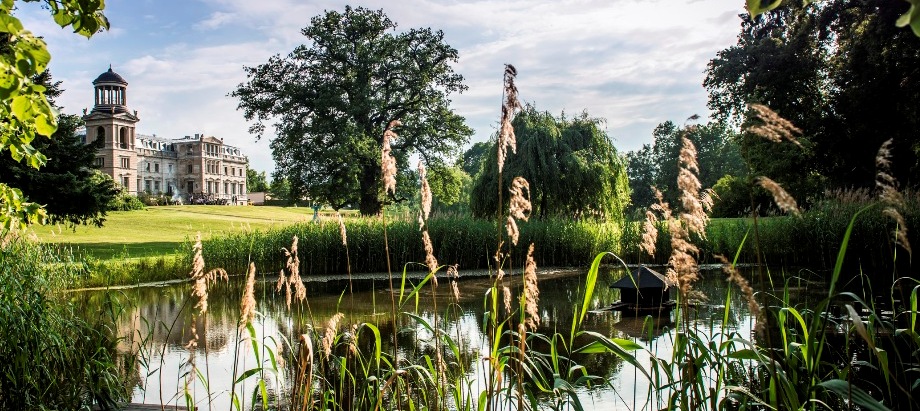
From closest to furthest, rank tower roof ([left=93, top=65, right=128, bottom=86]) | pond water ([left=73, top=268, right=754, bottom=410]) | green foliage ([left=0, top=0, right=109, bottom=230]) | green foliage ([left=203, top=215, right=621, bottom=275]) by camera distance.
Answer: green foliage ([left=0, top=0, right=109, bottom=230]), pond water ([left=73, top=268, right=754, bottom=410]), green foliage ([left=203, top=215, right=621, bottom=275]), tower roof ([left=93, top=65, right=128, bottom=86])

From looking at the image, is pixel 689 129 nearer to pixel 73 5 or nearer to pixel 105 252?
pixel 73 5

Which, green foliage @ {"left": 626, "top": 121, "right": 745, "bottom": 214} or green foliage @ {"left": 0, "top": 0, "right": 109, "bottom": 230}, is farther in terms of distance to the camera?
green foliage @ {"left": 626, "top": 121, "right": 745, "bottom": 214}

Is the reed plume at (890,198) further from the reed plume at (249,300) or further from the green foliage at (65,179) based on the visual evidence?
the green foliage at (65,179)

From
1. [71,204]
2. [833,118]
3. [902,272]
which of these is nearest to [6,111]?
[902,272]

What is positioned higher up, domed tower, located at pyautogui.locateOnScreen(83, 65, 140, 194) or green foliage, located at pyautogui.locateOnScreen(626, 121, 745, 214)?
domed tower, located at pyautogui.locateOnScreen(83, 65, 140, 194)

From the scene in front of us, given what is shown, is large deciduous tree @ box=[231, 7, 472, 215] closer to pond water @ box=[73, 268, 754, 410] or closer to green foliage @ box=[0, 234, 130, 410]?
pond water @ box=[73, 268, 754, 410]

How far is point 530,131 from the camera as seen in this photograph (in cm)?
2041

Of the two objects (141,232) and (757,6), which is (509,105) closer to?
(757,6)

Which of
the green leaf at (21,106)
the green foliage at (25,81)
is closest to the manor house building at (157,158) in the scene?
the green foliage at (25,81)

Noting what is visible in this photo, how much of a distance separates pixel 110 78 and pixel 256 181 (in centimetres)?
3247

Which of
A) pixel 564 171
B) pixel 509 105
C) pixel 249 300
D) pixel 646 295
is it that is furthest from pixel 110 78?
pixel 509 105

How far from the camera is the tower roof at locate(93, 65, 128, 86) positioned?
67.8 metres

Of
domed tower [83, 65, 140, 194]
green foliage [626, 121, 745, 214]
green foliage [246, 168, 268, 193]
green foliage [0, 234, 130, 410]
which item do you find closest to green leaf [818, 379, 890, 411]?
green foliage [0, 234, 130, 410]

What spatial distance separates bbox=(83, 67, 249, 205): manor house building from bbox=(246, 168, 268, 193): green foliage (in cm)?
444
